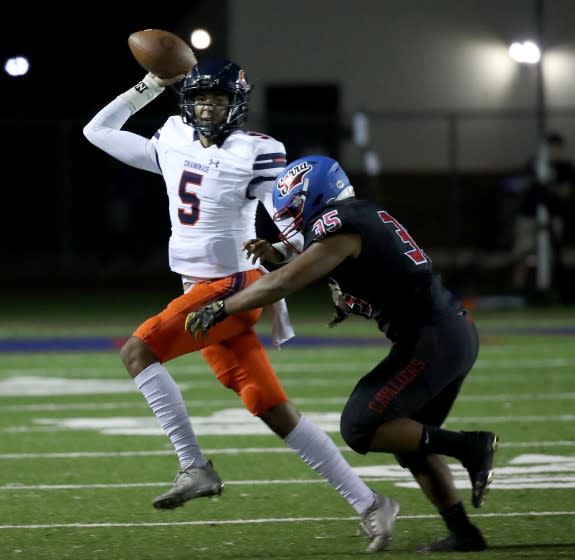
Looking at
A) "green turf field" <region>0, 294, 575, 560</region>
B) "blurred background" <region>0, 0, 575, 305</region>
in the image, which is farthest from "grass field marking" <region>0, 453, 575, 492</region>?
"blurred background" <region>0, 0, 575, 305</region>

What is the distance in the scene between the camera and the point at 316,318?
611 inches

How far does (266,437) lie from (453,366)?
3052mm

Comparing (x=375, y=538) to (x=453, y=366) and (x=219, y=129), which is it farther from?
(x=219, y=129)

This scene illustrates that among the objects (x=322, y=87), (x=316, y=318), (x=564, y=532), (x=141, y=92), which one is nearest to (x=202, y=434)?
(x=141, y=92)

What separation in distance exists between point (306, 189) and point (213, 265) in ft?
2.68

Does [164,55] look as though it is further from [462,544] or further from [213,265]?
[462,544]

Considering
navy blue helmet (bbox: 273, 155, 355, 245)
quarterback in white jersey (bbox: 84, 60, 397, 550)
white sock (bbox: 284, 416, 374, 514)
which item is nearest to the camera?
navy blue helmet (bbox: 273, 155, 355, 245)

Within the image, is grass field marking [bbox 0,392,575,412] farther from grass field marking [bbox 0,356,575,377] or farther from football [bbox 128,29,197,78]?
football [bbox 128,29,197,78]

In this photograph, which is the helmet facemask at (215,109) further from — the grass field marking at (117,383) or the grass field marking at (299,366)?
the grass field marking at (299,366)

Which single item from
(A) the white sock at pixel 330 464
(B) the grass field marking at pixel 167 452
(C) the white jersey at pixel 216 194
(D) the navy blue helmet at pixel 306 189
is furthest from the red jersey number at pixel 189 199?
(B) the grass field marking at pixel 167 452

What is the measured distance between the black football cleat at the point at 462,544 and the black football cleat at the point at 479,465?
12cm

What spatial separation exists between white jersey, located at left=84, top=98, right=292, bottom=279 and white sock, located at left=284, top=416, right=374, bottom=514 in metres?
0.78

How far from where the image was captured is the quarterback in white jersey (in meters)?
5.75

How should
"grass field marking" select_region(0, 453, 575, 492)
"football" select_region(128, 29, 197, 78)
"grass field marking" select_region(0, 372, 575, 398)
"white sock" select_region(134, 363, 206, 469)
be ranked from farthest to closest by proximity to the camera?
"grass field marking" select_region(0, 372, 575, 398)
"grass field marking" select_region(0, 453, 575, 492)
"football" select_region(128, 29, 197, 78)
"white sock" select_region(134, 363, 206, 469)
